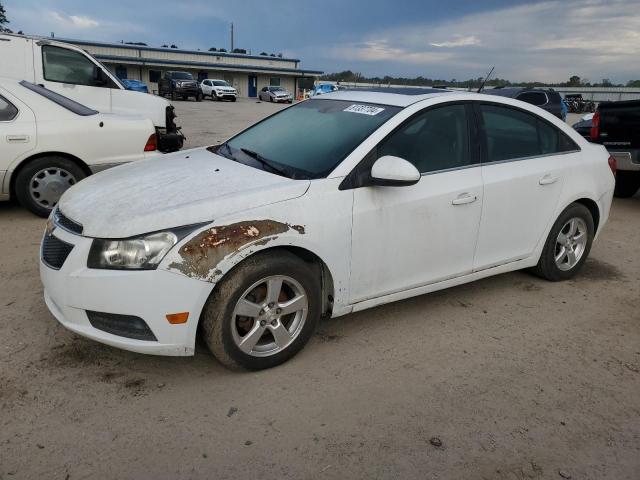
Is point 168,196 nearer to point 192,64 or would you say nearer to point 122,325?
point 122,325

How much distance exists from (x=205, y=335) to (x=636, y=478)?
216 centimetres

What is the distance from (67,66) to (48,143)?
336 centimetres

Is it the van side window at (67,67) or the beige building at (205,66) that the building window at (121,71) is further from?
the van side window at (67,67)

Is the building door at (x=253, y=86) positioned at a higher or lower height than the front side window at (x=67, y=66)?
higher

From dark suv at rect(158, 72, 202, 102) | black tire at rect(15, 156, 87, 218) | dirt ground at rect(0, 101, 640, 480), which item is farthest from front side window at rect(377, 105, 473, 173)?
dark suv at rect(158, 72, 202, 102)

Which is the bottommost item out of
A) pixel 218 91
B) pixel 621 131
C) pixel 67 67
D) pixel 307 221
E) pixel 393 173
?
pixel 307 221

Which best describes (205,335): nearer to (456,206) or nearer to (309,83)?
(456,206)

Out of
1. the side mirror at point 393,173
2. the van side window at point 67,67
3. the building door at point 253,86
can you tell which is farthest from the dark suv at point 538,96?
the building door at point 253,86

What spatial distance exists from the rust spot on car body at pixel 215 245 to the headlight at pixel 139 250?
7 centimetres

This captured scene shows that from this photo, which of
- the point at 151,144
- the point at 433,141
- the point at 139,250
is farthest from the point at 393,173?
the point at 151,144

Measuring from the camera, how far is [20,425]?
2490 mm

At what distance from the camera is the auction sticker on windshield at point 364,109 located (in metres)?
3.51

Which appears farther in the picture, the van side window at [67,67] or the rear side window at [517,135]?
the van side window at [67,67]

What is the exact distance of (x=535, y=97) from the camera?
49.6 ft
